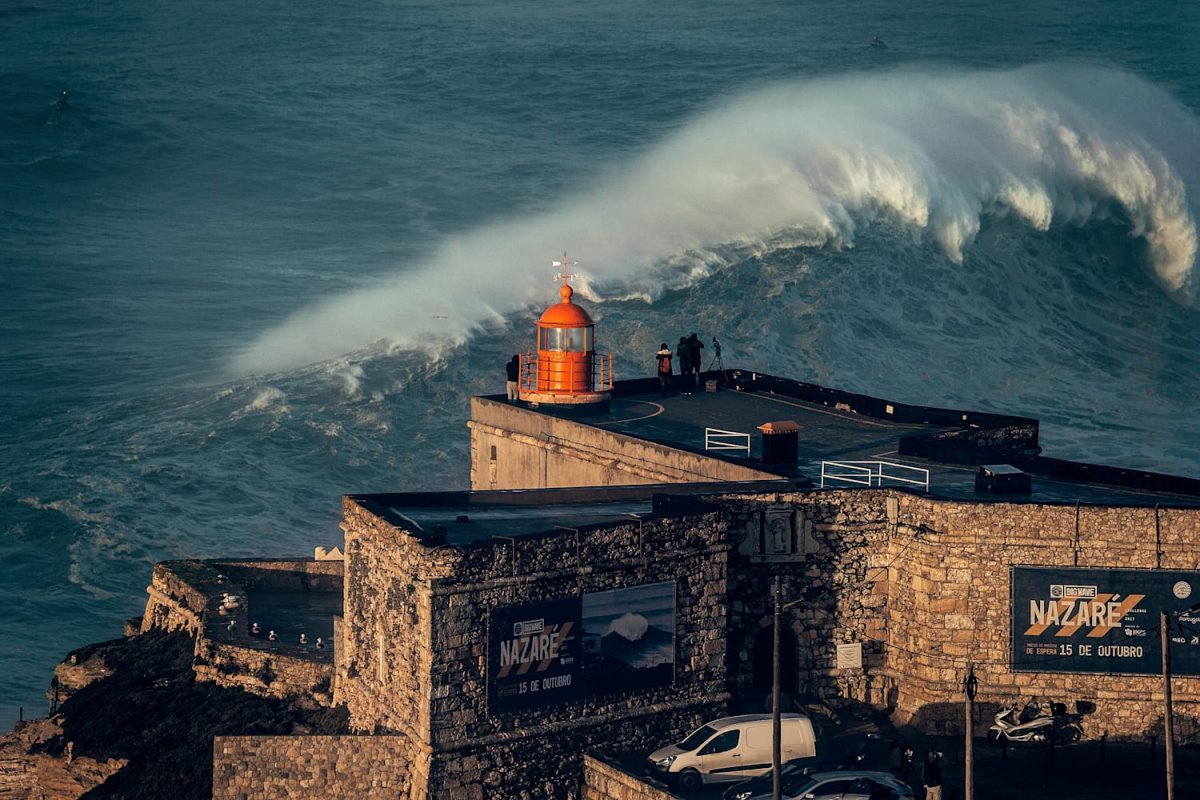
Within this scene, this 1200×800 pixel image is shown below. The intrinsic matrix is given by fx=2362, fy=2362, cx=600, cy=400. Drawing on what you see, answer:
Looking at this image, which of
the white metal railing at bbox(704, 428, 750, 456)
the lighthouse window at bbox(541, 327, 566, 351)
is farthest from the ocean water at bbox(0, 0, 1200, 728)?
the white metal railing at bbox(704, 428, 750, 456)

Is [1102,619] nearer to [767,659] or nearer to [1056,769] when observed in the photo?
[1056,769]

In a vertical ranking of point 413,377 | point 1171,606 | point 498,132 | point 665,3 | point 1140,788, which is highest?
point 665,3

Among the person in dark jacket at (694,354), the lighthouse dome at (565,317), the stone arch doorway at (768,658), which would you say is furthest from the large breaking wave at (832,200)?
the stone arch doorway at (768,658)

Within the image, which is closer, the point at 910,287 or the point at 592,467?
the point at 592,467

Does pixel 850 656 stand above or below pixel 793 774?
above

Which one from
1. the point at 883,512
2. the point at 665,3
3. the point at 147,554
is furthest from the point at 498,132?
the point at 883,512

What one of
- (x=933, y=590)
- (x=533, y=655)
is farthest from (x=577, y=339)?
(x=533, y=655)

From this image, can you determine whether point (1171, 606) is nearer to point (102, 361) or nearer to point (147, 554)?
point (147, 554)

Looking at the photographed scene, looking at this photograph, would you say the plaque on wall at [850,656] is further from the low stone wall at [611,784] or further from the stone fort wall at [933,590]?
the low stone wall at [611,784]
